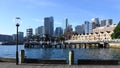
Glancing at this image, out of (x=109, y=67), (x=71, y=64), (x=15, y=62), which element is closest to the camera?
(x=109, y=67)

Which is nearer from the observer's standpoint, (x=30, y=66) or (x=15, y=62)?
(x=30, y=66)

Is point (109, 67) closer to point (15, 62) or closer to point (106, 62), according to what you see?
point (106, 62)

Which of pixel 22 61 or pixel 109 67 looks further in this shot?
pixel 22 61

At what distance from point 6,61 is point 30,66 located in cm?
657

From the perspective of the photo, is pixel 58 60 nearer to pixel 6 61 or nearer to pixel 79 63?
pixel 79 63

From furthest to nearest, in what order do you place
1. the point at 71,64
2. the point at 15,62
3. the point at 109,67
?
the point at 15,62
the point at 71,64
the point at 109,67

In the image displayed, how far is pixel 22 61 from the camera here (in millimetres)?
36062

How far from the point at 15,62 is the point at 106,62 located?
10.8 meters

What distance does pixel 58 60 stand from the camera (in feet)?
118

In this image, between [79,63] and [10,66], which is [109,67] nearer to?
[79,63]

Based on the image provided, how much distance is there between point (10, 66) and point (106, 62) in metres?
10.9

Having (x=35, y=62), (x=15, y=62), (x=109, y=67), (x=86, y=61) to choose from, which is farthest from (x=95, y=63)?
(x=15, y=62)

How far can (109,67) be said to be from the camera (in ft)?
104

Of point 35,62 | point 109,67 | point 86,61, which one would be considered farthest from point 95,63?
point 35,62
